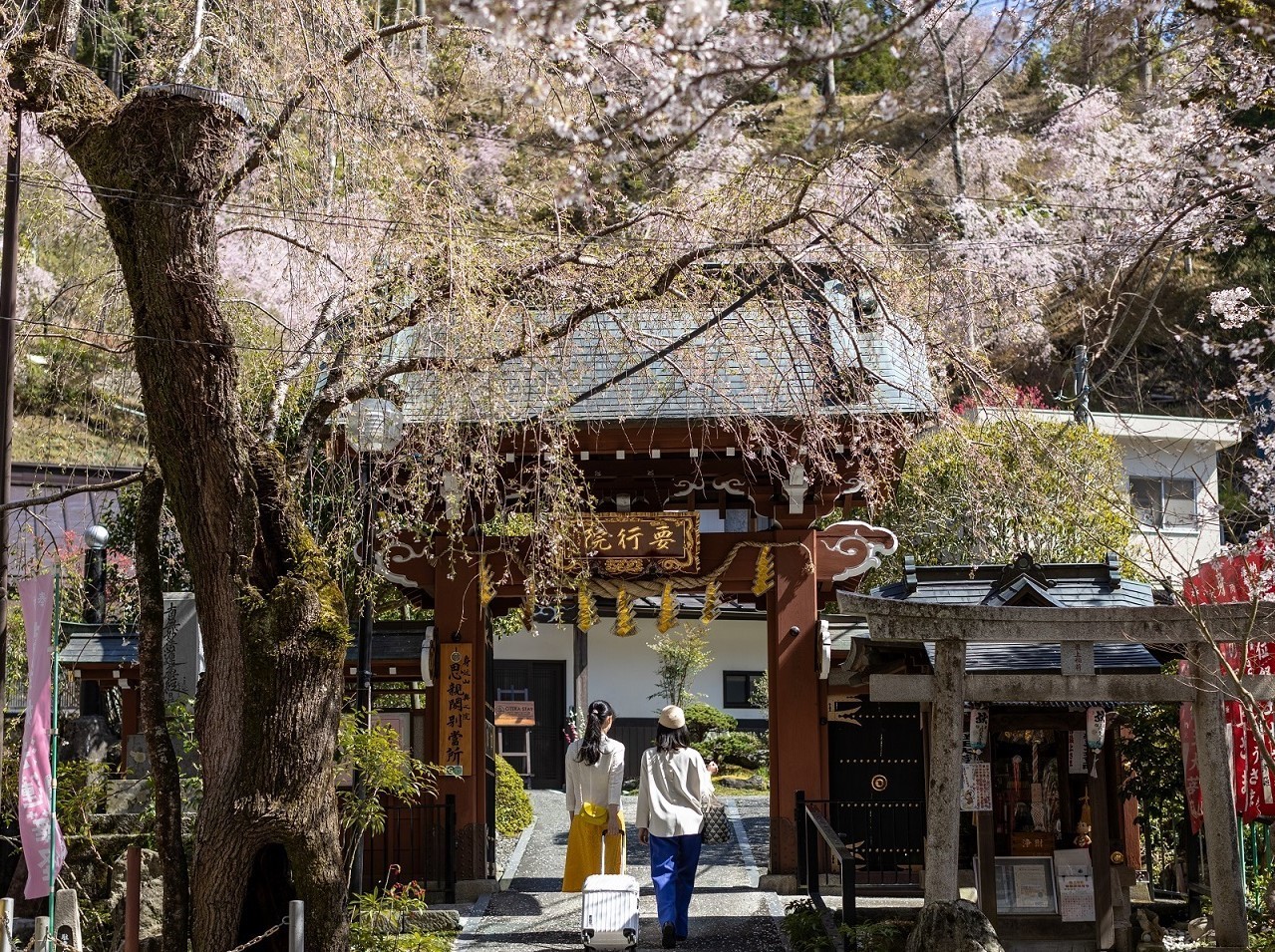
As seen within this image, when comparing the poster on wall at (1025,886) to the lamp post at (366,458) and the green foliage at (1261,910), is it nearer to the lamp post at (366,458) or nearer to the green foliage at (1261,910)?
the green foliage at (1261,910)

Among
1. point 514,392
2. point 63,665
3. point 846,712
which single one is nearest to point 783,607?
point 846,712

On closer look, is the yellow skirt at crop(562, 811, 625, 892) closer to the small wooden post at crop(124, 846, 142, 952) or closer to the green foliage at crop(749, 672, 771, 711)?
the small wooden post at crop(124, 846, 142, 952)

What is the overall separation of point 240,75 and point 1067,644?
6422 mm

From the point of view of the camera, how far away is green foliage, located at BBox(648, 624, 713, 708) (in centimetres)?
2472

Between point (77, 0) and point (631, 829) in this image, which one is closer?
point (77, 0)

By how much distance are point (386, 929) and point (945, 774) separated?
382 cm

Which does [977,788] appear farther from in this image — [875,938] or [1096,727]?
[875,938]

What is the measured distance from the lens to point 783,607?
12.2m

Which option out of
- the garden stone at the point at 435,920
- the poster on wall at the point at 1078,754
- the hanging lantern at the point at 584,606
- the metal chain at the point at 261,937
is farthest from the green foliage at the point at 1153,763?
the metal chain at the point at 261,937

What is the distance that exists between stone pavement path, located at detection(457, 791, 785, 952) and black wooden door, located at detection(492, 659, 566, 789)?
9.42 m

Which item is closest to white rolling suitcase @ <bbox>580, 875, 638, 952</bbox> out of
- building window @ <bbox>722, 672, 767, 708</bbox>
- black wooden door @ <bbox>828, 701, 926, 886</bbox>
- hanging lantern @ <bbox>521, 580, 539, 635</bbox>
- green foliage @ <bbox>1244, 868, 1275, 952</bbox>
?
hanging lantern @ <bbox>521, 580, 539, 635</bbox>

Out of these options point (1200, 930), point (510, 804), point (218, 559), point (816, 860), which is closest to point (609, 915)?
point (816, 860)

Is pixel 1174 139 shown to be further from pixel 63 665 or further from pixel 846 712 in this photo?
pixel 63 665

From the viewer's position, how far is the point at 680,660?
24734 millimetres
